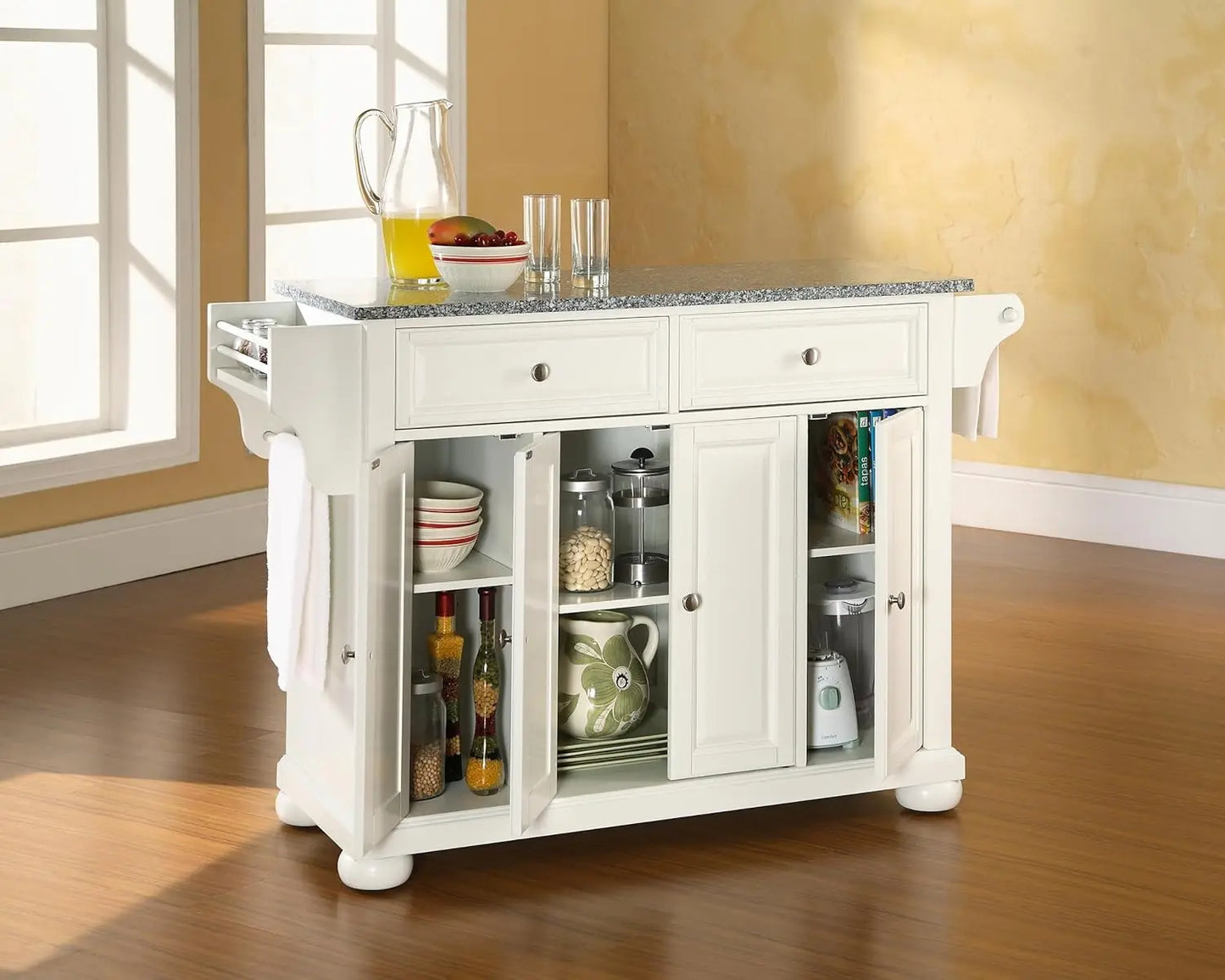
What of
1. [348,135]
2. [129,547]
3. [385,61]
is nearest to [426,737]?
[129,547]

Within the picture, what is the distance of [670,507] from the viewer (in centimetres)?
267

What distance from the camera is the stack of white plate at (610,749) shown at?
2740mm

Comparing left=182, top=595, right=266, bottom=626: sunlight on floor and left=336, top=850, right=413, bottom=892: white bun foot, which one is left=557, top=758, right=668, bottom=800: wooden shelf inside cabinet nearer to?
left=336, top=850, right=413, bottom=892: white bun foot

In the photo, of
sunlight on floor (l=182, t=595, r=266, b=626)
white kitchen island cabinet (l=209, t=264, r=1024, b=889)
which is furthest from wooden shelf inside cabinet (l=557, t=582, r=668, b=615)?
sunlight on floor (l=182, t=595, r=266, b=626)

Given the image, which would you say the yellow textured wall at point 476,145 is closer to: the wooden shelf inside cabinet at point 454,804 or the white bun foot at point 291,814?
the white bun foot at point 291,814

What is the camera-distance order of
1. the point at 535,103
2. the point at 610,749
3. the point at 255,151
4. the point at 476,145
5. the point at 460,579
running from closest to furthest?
1. the point at 460,579
2. the point at 610,749
3. the point at 255,151
4. the point at 476,145
5. the point at 535,103

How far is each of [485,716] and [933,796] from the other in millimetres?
782

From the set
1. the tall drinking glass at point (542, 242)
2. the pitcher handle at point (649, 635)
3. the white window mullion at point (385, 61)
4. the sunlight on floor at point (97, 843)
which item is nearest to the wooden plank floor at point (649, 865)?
the sunlight on floor at point (97, 843)

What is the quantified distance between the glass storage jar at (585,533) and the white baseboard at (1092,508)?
2657 mm

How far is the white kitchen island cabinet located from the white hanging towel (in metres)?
0.04

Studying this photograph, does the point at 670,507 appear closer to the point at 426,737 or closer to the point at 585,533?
the point at 585,533

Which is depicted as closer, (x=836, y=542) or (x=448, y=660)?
(x=448, y=660)

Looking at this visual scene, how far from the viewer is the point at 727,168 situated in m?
5.71

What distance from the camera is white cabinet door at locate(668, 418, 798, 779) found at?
2.66 m
